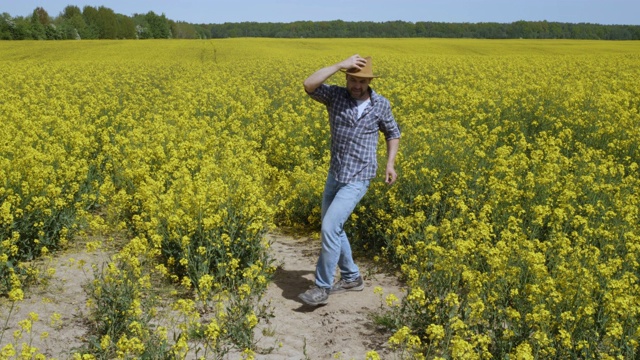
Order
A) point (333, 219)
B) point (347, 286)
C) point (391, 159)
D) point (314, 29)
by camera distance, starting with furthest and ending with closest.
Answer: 1. point (314, 29)
2. point (347, 286)
3. point (391, 159)
4. point (333, 219)

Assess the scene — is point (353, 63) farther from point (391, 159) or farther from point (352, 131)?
point (391, 159)

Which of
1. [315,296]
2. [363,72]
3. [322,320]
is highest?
[363,72]

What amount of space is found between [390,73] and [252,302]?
1568 centimetres

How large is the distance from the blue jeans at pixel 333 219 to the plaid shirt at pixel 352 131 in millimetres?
87

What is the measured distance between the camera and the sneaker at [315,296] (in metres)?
5.26

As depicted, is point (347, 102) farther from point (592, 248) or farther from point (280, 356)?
point (592, 248)

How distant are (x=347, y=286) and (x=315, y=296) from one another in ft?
1.59

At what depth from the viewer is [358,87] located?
5148mm

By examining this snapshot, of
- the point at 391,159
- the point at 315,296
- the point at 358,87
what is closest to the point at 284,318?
the point at 315,296

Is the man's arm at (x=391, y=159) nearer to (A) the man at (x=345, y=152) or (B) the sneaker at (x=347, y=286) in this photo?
(A) the man at (x=345, y=152)

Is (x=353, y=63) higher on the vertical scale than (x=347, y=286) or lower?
higher

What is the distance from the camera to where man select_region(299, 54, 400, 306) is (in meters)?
5.13

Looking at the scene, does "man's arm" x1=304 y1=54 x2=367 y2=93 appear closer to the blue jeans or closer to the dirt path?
the blue jeans

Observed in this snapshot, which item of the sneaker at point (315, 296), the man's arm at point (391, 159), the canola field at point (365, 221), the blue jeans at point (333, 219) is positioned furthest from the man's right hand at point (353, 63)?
the sneaker at point (315, 296)
